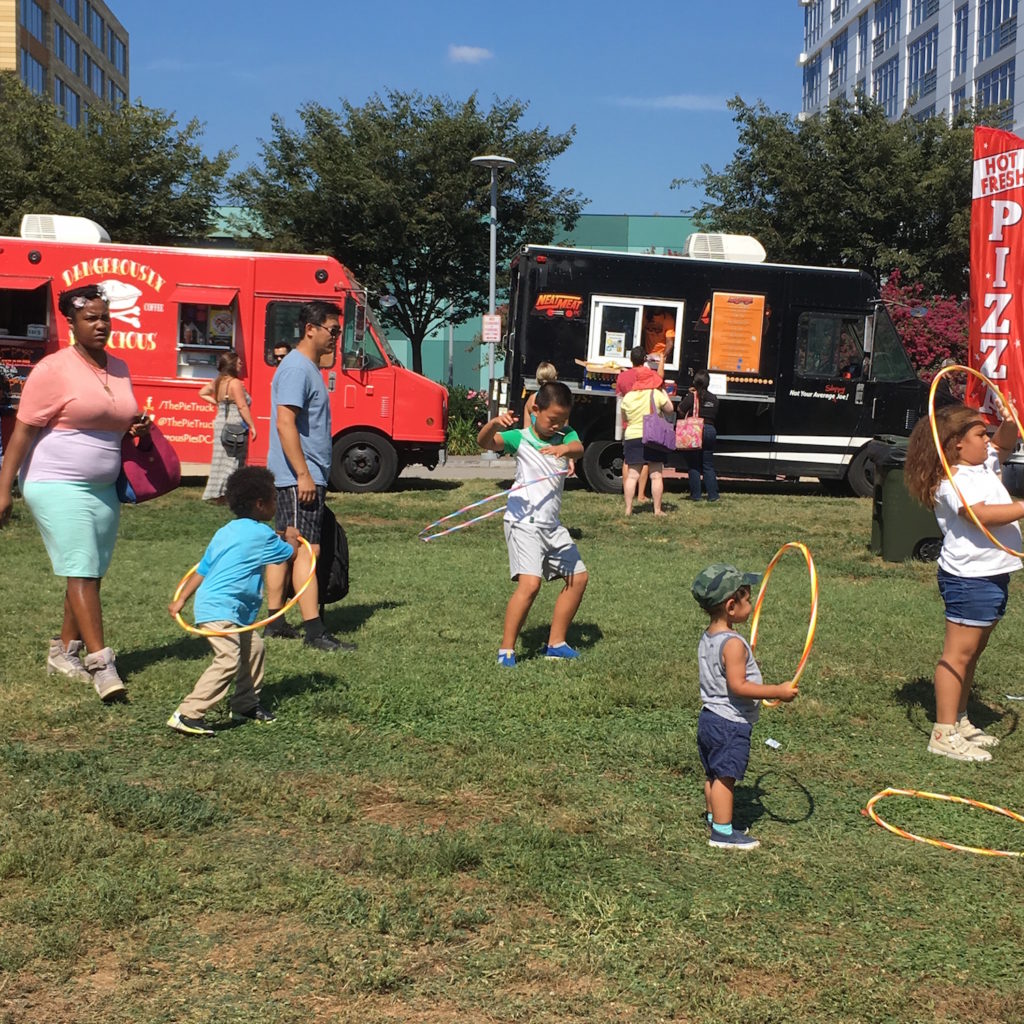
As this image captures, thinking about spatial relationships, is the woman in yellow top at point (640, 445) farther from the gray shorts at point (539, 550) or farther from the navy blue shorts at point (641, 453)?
the gray shorts at point (539, 550)

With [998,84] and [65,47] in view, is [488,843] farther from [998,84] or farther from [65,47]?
[65,47]

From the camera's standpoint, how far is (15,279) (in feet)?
50.8

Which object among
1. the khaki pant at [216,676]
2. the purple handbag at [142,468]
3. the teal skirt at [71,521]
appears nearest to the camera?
the khaki pant at [216,676]

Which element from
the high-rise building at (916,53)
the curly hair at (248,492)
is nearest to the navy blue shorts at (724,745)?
the curly hair at (248,492)

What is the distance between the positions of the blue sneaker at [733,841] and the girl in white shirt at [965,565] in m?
1.61

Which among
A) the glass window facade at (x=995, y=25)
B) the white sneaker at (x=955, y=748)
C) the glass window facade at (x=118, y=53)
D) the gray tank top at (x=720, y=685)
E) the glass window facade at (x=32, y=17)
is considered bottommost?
the white sneaker at (x=955, y=748)

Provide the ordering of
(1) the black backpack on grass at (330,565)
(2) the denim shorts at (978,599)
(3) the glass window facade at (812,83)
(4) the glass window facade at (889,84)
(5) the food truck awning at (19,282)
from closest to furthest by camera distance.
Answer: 1. (2) the denim shorts at (978,599)
2. (1) the black backpack on grass at (330,565)
3. (5) the food truck awning at (19,282)
4. (4) the glass window facade at (889,84)
5. (3) the glass window facade at (812,83)

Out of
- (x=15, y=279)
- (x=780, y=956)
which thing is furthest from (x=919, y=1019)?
(x=15, y=279)

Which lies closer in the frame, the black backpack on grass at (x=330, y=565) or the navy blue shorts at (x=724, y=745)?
the navy blue shorts at (x=724, y=745)

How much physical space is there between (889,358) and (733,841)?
13.6 metres

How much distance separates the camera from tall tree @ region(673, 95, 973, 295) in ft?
90.5

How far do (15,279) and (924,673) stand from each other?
12.5 m

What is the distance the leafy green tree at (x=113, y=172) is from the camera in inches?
1077

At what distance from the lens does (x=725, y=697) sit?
4.57 m
